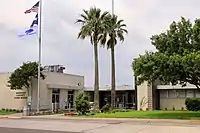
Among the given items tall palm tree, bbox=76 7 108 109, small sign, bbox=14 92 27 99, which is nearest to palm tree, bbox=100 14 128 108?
tall palm tree, bbox=76 7 108 109

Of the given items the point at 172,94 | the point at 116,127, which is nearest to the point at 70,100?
the point at 172,94

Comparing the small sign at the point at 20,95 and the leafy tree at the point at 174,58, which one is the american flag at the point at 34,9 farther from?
the leafy tree at the point at 174,58

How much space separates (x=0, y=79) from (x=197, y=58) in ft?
93.8

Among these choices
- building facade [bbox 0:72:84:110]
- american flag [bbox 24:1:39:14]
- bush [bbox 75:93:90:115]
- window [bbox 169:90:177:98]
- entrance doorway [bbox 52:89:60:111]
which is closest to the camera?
bush [bbox 75:93:90:115]

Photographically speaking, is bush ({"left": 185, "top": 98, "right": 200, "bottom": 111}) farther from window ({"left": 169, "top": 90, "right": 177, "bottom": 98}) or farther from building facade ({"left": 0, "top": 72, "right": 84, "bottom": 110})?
building facade ({"left": 0, "top": 72, "right": 84, "bottom": 110})

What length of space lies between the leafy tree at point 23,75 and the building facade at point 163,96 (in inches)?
528

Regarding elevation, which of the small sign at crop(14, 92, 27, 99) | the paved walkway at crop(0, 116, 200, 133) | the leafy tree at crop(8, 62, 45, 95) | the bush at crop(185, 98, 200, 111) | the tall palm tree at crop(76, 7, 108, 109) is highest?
the tall palm tree at crop(76, 7, 108, 109)

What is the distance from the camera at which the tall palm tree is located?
1612 inches

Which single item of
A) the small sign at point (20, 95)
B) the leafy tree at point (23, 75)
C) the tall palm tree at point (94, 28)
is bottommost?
the small sign at point (20, 95)

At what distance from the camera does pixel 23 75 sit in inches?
1646

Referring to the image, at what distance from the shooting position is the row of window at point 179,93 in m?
44.8

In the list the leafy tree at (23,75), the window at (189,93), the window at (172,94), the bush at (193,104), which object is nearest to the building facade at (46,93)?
the leafy tree at (23,75)

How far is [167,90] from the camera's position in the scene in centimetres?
4628

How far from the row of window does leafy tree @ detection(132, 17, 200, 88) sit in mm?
15298
